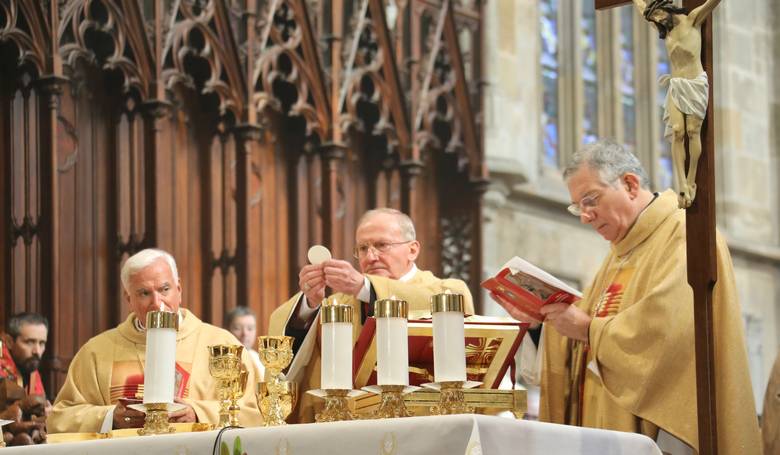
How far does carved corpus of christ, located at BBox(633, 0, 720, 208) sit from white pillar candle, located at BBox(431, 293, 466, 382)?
103cm

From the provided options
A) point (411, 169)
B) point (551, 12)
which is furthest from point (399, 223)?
point (551, 12)

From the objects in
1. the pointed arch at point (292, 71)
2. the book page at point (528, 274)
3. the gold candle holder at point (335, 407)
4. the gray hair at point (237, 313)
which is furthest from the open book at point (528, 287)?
the pointed arch at point (292, 71)

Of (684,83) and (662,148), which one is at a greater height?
(662,148)

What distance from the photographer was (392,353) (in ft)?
14.4

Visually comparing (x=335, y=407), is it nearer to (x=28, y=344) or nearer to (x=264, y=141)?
Result: (x=28, y=344)

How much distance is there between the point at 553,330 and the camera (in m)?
6.17

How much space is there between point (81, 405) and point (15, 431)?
93cm

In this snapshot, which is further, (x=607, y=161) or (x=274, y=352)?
(x=607, y=161)

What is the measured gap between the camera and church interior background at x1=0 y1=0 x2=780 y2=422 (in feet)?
29.0

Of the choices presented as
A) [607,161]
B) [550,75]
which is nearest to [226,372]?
[607,161]

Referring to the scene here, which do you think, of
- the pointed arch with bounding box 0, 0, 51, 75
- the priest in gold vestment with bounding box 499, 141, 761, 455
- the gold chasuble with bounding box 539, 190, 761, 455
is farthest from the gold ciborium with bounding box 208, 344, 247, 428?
the pointed arch with bounding box 0, 0, 51, 75

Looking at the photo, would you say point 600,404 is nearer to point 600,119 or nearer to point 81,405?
point 81,405

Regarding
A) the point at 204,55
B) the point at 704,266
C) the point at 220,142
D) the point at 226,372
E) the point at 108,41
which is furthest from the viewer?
the point at 220,142

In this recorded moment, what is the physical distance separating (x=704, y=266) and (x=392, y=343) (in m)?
1.18
